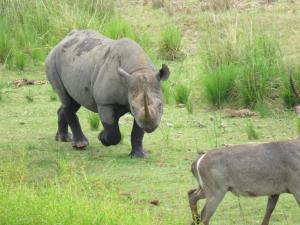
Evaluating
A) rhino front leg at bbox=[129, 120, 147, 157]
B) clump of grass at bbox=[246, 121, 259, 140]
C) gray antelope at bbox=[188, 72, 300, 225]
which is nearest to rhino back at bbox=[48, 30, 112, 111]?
rhino front leg at bbox=[129, 120, 147, 157]

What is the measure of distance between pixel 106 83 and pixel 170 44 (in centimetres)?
596

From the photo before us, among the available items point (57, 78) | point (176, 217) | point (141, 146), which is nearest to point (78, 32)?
point (57, 78)

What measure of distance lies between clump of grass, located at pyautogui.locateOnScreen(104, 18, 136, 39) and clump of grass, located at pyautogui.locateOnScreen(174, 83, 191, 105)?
9.68 feet

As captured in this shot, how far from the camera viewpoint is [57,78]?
13.0 metres

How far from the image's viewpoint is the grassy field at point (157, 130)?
9023 millimetres

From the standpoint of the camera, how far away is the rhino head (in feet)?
36.3

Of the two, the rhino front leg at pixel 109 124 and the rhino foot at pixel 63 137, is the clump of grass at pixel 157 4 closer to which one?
the rhino foot at pixel 63 137

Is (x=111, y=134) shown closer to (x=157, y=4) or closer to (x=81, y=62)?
(x=81, y=62)

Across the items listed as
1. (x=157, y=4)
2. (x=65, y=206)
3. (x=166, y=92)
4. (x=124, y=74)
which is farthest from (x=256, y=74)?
(x=157, y=4)

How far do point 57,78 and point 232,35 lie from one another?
149 inches

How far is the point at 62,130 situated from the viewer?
13062 millimetres

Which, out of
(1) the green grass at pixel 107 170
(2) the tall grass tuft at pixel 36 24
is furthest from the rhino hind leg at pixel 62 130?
(2) the tall grass tuft at pixel 36 24

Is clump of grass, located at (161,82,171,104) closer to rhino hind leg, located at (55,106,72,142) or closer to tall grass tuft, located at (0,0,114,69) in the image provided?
rhino hind leg, located at (55,106,72,142)

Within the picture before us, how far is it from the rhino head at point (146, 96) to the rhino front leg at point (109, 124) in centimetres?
46
